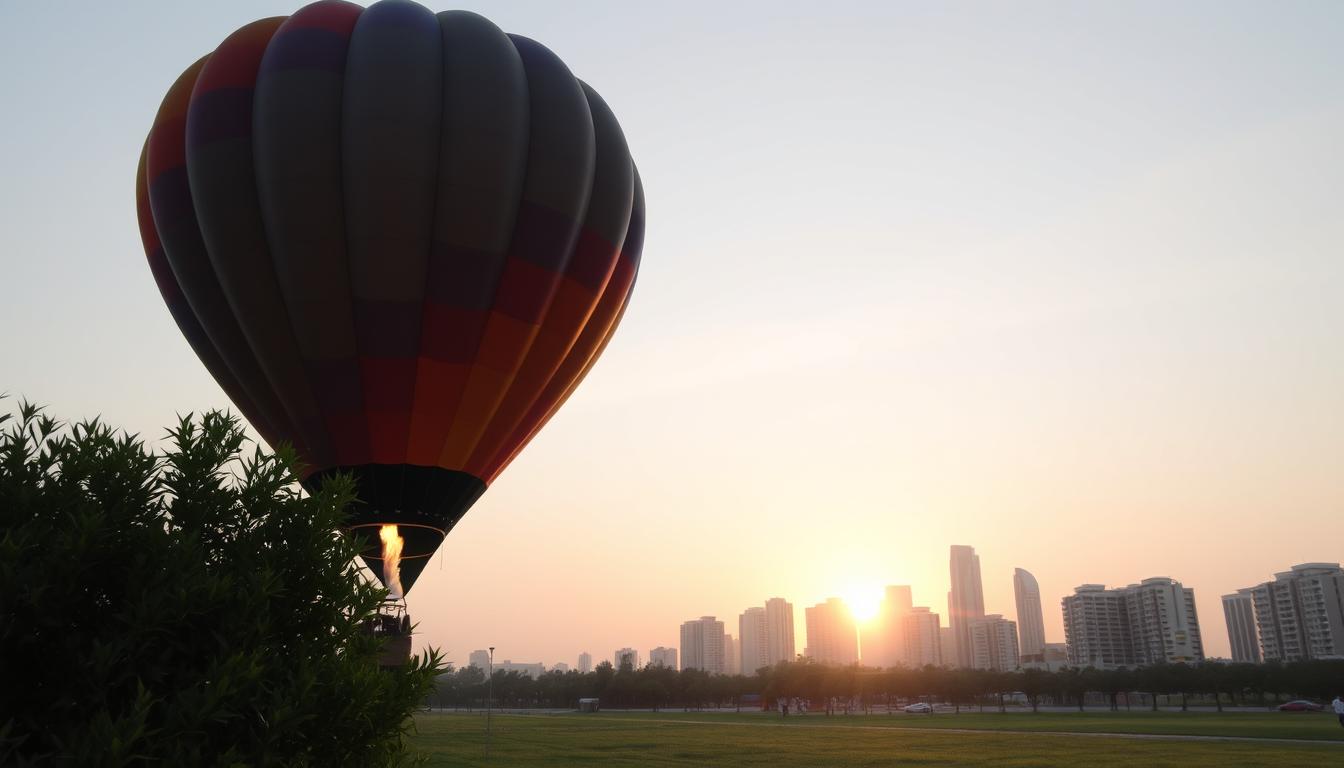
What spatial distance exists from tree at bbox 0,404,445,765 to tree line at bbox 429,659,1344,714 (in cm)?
5278

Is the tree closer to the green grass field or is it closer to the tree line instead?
the green grass field

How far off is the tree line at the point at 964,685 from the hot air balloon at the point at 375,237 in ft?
133

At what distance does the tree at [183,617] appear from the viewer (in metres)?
6.27

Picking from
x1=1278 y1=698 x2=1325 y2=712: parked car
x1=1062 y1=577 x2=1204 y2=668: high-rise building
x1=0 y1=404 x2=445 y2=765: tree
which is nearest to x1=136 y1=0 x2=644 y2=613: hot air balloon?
x1=0 y1=404 x2=445 y2=765: tree

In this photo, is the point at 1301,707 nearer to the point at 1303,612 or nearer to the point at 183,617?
the point at 183,617

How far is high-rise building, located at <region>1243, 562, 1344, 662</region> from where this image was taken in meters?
164

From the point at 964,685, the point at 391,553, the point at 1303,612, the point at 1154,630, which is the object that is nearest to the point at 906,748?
the point at 391,553

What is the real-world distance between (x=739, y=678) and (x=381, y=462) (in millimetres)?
102574

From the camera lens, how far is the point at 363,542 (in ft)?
25.6

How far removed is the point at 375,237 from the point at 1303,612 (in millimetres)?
204824

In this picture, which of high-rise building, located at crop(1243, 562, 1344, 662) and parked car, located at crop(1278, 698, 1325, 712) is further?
high-rise building, located at crop(1243, 562, 1344, 662)

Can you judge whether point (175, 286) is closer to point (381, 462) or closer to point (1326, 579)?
point (381, 462)

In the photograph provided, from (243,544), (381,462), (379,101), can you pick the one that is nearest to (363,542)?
(243,544)

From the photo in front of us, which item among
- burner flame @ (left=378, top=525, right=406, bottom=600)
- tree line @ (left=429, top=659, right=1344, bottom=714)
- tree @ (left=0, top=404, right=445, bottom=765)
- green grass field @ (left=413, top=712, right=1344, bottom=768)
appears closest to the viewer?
tree @ (left=0, top=404, right=445, bottom=765)
